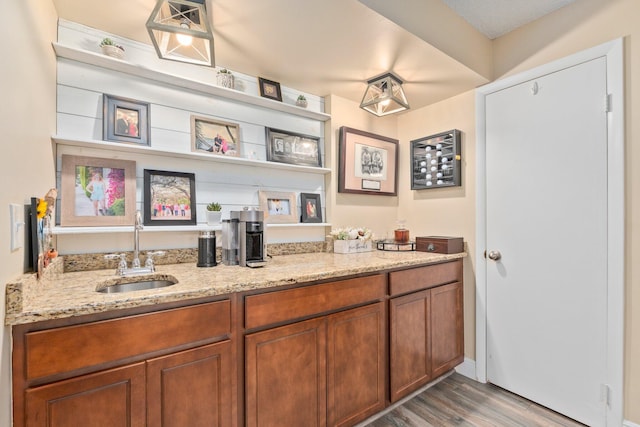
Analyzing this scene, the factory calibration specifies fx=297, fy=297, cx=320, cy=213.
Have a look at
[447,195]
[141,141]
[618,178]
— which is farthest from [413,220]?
[141,141]

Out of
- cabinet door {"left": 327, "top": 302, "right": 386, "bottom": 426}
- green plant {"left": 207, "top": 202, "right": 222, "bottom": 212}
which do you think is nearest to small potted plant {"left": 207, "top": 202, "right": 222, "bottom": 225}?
green plant {"left": 207, "top": 202, "right": 222, "bottom": 212}

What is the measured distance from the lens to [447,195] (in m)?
2.55

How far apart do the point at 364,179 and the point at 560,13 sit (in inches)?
67.0

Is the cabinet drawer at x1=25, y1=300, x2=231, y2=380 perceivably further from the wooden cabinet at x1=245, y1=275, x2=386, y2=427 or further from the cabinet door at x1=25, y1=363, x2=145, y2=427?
the wooden cabinet at x1=245, y1=275, x2=386, y2=427

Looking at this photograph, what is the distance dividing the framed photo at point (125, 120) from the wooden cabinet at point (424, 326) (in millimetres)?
1716

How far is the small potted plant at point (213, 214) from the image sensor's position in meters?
1.86

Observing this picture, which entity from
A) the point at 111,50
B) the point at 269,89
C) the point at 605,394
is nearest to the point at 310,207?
the point at 269,89

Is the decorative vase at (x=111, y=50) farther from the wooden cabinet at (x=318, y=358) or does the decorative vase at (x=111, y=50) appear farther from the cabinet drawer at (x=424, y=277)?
the cabinet drawer at (x=424, y=277)

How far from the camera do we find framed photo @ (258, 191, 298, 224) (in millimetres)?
2162

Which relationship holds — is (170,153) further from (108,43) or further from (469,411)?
(469,411)

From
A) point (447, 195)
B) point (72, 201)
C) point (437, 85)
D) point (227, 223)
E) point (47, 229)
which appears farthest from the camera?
point (447, 195)

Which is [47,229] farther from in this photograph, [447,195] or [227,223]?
[447,195]

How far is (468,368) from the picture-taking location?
237 centimetres

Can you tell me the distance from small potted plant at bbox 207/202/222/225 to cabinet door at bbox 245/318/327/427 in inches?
32.2
